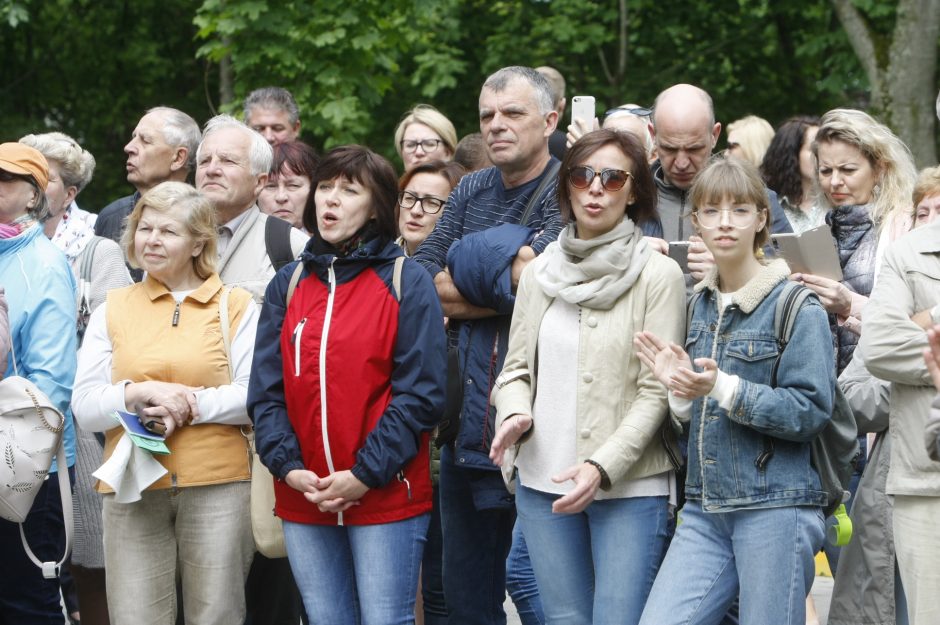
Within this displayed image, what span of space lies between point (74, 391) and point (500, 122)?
194cm

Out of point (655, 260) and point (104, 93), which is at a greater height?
point (104, 93)

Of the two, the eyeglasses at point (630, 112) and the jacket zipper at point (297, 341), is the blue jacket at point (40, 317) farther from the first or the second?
the eyeglasses at point (630, 112)

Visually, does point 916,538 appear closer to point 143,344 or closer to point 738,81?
point 143,344

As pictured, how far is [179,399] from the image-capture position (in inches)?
194

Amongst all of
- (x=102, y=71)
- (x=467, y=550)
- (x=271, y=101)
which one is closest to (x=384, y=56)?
(x=271, y=101)

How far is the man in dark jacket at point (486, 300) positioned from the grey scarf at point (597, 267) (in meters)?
0.39

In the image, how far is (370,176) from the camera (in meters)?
4.85

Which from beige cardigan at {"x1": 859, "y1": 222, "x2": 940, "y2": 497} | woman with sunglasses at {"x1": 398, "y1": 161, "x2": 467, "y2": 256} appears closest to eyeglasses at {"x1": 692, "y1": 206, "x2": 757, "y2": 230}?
beige cardigan at {"x1": 859, "y1": 222, "x2": 940, "y2": 497}

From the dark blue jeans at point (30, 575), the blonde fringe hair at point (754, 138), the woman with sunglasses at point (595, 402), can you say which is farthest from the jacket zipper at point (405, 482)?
the blonde fringe hair at point (754, 138)

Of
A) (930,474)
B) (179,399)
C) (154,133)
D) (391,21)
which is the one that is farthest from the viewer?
(391,21)

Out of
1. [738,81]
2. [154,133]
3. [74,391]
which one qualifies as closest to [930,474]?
[74,391]

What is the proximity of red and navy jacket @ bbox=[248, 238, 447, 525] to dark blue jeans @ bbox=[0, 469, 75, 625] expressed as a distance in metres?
1.23

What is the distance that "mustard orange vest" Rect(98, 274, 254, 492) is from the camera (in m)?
5.02

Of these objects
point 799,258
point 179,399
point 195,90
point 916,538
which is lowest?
point 916,538
